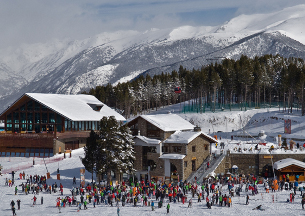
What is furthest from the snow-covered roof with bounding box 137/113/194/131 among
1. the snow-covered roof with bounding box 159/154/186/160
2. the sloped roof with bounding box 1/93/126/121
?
the sloped roof with bounding box 1/93/126/121

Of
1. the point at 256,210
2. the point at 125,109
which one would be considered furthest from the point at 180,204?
the point at 125,109

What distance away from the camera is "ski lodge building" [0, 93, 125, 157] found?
65.2 m

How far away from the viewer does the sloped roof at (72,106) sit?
68.2 metres

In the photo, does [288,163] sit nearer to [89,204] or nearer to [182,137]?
[182,137]

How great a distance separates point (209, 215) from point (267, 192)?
432 inches

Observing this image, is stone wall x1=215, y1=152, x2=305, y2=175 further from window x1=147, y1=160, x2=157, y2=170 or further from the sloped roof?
the sloped roof

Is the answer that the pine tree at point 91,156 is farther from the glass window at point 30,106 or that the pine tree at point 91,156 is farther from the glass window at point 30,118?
the glass window at point 30,106

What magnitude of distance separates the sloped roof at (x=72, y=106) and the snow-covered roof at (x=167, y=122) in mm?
17692

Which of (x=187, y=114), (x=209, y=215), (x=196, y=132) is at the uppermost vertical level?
(x=187, y=114)

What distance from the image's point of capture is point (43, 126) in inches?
2729

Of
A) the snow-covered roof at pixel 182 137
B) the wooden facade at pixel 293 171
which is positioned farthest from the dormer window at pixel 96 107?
the wooden facade at pixel 293 171

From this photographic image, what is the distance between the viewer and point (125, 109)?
367 feet

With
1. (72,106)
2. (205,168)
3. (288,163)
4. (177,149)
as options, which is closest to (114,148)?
(177,149)

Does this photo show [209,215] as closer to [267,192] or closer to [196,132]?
[267,192]
